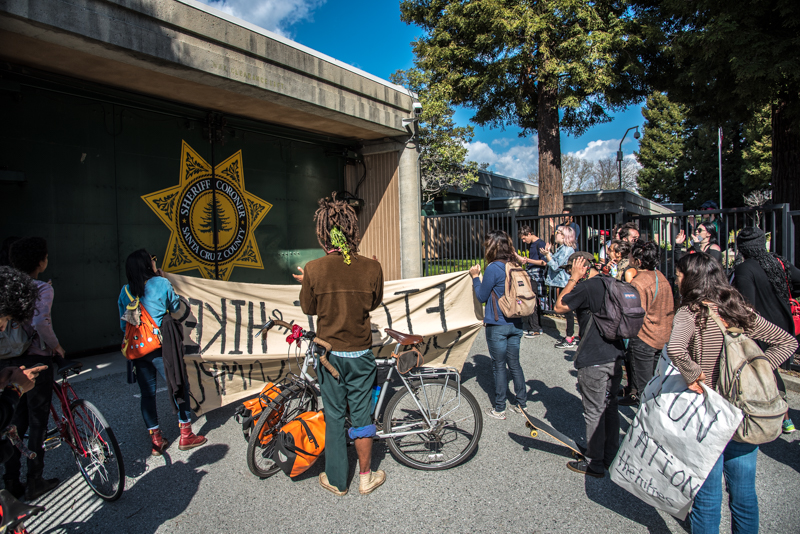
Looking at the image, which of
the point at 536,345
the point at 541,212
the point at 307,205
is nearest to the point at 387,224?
the point at 307,205

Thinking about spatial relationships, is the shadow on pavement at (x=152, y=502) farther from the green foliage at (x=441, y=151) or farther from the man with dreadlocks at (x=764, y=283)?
the green foliage at (x=441, y=151)

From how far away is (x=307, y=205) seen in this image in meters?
10.6

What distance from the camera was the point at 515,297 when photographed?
4547 millimetres

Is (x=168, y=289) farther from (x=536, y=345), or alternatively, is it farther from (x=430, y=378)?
(x=536, y=345)

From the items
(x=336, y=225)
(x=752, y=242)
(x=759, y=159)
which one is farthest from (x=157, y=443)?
(x=759, y=159)

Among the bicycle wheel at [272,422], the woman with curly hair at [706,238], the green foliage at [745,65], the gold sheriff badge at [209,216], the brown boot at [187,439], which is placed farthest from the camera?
the gold sheriff badge at [209,216]

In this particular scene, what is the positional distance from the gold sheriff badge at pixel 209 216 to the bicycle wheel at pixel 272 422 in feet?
17.2

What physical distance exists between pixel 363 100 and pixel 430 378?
687 centimetres

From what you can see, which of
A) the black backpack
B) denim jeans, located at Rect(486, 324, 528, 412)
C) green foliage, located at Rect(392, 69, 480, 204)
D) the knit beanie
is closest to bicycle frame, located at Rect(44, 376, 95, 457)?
denim jeans, located at Rect(486, 324, 528, 412)

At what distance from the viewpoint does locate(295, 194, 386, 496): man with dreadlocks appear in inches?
129

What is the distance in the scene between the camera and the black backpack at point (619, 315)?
135 inches

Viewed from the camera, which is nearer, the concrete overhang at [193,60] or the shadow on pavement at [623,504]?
the shadow on pavement at [623,504]

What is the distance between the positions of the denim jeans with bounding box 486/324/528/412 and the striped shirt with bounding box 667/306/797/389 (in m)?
2.10

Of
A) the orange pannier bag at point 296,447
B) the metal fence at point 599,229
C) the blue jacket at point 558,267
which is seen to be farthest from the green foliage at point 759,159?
the orange pannier bag at point 296,447
